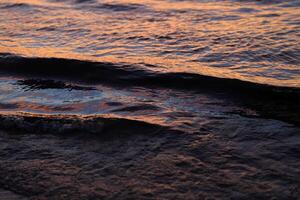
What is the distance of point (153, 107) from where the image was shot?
361 cm

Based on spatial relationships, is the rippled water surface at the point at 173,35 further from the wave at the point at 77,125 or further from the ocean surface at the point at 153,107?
the wave at the point at 77,125

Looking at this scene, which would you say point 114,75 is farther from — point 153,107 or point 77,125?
point 77,125

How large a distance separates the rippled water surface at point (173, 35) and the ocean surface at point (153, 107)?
2 cm

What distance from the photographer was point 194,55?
4941mm

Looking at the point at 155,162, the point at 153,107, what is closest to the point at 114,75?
the point at 153,107

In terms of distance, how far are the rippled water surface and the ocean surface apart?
2cm

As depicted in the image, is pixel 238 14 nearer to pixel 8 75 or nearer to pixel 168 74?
pixel 168 74

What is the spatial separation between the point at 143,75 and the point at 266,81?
1249 millimetres

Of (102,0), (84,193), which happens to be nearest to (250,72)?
(84,193)

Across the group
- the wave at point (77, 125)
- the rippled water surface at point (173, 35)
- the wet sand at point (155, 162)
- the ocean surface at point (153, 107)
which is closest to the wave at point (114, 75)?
the ocean surface at point (153, 107)

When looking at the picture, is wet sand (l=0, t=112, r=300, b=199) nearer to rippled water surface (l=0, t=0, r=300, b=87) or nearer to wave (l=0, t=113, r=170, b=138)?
wave (l=0, t=113, r=170, b=138)

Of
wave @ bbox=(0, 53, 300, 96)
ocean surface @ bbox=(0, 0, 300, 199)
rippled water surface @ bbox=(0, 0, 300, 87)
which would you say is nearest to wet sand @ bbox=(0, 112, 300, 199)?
ocean surface @ bbox=(0, 0, 300, 199)

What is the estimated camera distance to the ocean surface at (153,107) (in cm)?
247

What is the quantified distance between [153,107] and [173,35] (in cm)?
236
